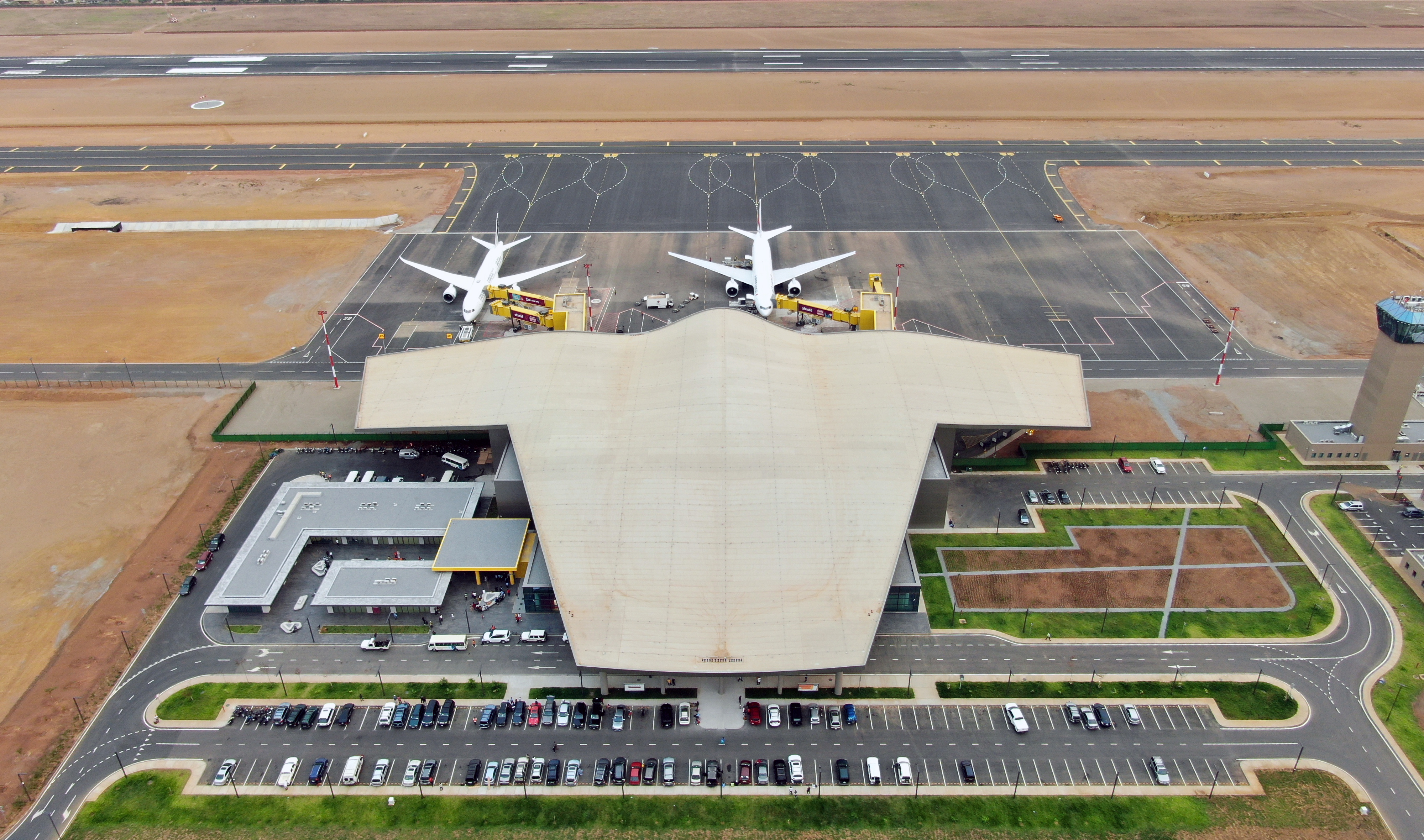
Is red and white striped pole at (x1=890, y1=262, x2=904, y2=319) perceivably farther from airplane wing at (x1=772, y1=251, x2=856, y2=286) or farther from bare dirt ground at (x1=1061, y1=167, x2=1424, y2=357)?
bare dirt ground at (x1=1061, y1=167, x2=1424, y2=357)

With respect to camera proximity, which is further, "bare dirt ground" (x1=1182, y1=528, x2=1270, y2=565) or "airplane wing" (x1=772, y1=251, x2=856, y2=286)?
"airplane wing" (x1=772, y1=251, x2=856, y2=286)

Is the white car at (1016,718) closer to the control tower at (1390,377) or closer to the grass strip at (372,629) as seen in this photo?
the grass strip at (372,629)

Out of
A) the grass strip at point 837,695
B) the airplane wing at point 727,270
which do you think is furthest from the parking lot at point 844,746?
the airplane wing at point 727,270

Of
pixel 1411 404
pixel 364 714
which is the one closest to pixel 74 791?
pixel 364 714

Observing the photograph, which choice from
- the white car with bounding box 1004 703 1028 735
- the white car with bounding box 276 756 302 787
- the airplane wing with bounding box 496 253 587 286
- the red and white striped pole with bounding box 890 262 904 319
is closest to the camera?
the white car with bounding box 276 756 302 787

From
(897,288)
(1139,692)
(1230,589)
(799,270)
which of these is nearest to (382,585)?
(1139,692)

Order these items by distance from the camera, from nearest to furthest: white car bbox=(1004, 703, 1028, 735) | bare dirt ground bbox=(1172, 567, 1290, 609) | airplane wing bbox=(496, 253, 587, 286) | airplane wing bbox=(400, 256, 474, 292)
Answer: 1. white car bbox=(1004, 703, 1028, 735)
2. bare dirt ground bbox=(1172, 567, 1290, 609)
3. airplane wing bbox=(400, 256, 474, 292)
4. airplane wing bbox=(496, 253, 587, 286)

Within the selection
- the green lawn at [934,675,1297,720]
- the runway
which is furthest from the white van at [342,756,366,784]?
the runway
